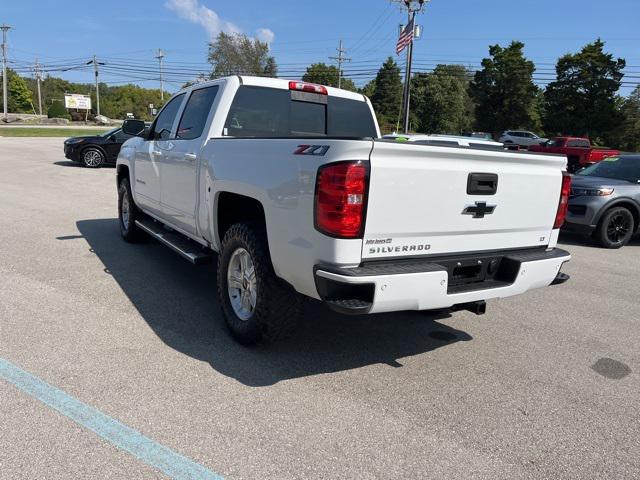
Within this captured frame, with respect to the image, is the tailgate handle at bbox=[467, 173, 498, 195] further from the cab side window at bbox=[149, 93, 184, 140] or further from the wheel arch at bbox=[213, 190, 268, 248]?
the cab side window at bbox=[149, 93, 184, 140]

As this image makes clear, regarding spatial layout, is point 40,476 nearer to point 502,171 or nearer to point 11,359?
point 11,359

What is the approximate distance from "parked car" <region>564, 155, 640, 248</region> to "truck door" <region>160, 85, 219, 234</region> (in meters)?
6.58

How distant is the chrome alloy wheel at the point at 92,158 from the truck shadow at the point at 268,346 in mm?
13473

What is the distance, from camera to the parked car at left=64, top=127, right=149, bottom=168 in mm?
17484

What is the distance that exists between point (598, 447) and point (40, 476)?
113 inches

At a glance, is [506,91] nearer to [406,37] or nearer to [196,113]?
[406,37]

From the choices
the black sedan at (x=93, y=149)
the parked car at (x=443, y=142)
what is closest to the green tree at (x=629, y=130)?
the black sedan at (x=93, y=149)

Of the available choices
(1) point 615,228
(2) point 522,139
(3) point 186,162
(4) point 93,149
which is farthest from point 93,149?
(2) point 522,139

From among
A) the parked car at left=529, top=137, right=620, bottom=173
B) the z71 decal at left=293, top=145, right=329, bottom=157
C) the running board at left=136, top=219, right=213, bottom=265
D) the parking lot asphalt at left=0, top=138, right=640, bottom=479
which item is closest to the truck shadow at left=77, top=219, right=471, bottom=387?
the parking lot asphalt at left=0, top=138, right=640, bottom=479

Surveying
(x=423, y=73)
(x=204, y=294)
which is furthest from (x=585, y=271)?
(x=423, y=73)

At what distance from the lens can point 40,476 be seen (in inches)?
92.1

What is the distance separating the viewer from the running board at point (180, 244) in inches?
176

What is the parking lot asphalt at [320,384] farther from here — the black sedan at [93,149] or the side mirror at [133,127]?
the black sedan at [93,149]

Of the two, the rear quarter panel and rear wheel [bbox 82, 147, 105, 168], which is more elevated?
the rear quarter panel
